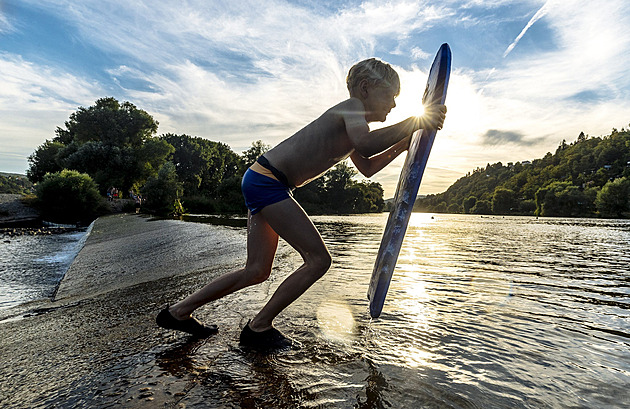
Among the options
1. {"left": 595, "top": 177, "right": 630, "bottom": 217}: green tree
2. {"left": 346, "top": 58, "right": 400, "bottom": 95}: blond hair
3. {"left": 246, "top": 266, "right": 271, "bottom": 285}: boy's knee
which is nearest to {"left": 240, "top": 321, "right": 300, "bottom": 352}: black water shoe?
{"left": 246, "top": 266, "right": 271, "bottom": 285}: boy's knee

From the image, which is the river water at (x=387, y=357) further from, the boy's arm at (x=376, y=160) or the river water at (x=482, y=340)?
the boy's arm at (x=376, y=160)

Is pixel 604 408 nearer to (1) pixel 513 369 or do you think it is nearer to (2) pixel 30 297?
(1) pixel 513 369

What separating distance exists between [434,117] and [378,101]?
0.49 meters

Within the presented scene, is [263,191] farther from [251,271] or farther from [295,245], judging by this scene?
[251,271]

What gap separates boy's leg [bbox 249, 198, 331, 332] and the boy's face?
0.92 metres

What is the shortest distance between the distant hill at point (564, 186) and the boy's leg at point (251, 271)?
273 ft

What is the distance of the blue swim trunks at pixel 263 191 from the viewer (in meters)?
2.59

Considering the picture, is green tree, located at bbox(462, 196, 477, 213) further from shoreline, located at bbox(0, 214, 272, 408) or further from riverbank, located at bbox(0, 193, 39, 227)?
shoreline, located at bbox(0, 214, 272, 408)

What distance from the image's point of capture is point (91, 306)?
3.97m

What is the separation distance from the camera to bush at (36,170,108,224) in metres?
28.5

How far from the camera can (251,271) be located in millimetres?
2719

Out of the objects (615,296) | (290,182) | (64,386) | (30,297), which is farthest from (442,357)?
(30,297)

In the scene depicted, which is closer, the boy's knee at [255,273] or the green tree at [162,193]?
the boy's knee at [255,273]

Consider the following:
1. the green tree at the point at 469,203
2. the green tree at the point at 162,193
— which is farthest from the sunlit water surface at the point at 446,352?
the green tree at the point at 469,203
